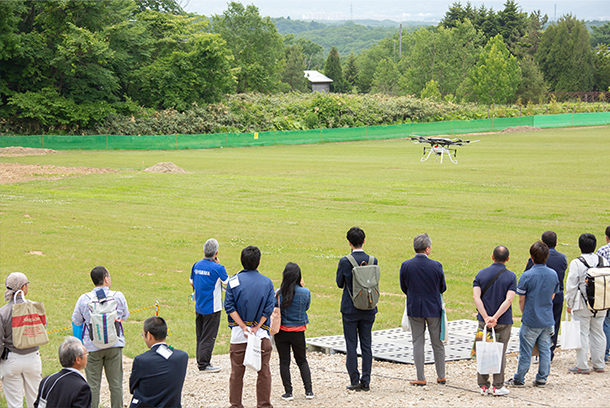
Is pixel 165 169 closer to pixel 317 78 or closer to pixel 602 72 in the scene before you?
pixel 602 72

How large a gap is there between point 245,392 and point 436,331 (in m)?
2.51

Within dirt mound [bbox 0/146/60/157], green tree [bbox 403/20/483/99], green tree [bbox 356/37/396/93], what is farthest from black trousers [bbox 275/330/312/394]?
green tree [bbox 356/37/396/93]

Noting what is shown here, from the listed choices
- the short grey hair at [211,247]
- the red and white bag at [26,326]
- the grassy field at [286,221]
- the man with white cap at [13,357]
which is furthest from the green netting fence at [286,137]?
the red and white bag at [26,326]

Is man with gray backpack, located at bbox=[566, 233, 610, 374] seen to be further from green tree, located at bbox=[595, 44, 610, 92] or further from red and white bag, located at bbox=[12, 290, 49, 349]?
green tree, located at bbox=[595, 44, 610, 92]

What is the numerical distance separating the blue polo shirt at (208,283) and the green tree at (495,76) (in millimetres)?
92175

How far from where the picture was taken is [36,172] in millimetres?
37250

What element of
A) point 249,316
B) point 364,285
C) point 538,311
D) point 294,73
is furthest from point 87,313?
point 294,73

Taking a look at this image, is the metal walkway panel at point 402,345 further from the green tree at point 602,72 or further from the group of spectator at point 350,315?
the green tree at point 602,72

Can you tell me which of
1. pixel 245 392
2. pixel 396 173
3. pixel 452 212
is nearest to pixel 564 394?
pixel 245 392

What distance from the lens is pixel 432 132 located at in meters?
71.8

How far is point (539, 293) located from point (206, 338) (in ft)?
14.9

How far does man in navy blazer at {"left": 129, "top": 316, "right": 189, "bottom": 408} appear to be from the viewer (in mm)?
5164

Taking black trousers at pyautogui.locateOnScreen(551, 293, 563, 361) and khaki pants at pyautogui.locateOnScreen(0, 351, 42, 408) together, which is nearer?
khaki pants at pyautogui.locateOnScreen(0, 351, 42, 408)

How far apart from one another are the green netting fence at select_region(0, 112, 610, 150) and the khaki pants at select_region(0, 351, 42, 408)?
174 ft
